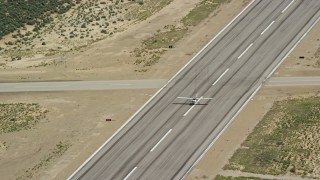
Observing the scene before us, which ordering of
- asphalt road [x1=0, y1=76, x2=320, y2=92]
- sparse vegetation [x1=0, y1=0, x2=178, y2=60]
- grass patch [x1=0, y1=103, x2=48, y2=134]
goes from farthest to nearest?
sparse vegetation [x1=0, y1=0, x2=178, y2=60], asphalt road [x1=0, y1=76, x2=320, y2=92], grass patch [x1=0, y1=103, x2=48, y2=134]

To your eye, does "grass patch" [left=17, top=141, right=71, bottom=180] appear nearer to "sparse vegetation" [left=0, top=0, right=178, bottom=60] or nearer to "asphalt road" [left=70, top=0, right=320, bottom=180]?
"asphalt road" [left=70, top=0, right=320, bottom=180]

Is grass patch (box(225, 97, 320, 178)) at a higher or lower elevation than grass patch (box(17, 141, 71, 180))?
higher

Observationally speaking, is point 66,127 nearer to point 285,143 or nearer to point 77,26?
point 285,143

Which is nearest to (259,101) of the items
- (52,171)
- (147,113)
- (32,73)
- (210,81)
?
(210,81)

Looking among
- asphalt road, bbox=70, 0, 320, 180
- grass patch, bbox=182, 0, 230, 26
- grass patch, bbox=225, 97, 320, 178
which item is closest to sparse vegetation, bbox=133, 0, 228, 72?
grass patch, bbox=182, 0, 230, 26

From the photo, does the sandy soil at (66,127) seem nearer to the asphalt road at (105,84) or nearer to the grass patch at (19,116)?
the grass patch at (19,116)

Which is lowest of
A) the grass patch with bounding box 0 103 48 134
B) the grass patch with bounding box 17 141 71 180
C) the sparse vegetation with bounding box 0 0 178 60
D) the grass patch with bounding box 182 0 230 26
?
the grass patch with bounding box 0 103 48 134

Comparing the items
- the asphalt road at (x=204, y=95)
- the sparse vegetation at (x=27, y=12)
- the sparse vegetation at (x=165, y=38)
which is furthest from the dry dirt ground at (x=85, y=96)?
the sparse vegetation at (x=27, y=12)

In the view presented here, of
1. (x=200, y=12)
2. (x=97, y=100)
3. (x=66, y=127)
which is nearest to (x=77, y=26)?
(x=200, y=12)
